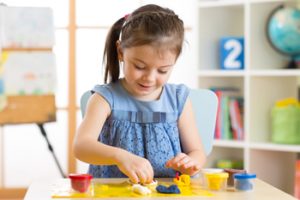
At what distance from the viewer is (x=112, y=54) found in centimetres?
179

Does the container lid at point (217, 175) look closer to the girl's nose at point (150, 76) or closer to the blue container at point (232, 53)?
the girl's nose at point (150, 76)

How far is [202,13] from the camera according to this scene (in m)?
3.37

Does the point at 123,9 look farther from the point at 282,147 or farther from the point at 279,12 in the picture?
the point at 282,147

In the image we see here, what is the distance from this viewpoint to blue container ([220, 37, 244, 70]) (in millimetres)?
3279

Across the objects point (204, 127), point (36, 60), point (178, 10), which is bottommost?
point (204, 127)

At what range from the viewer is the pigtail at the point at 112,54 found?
1.76 metres

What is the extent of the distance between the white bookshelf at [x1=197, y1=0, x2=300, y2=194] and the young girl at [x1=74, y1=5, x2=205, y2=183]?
142 centimetres

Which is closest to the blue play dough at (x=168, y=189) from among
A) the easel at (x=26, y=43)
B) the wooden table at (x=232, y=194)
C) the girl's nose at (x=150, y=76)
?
the wooden table at (x=232, y=194)

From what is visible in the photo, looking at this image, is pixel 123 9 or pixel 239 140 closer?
pixel 239 140

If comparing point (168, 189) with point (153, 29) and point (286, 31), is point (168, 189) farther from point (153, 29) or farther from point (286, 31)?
point (286, 31)

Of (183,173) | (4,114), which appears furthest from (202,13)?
(183,173)

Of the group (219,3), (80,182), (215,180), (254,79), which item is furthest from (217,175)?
(219,3)

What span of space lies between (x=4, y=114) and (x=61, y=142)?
42cm

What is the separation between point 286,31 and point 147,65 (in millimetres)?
1721
